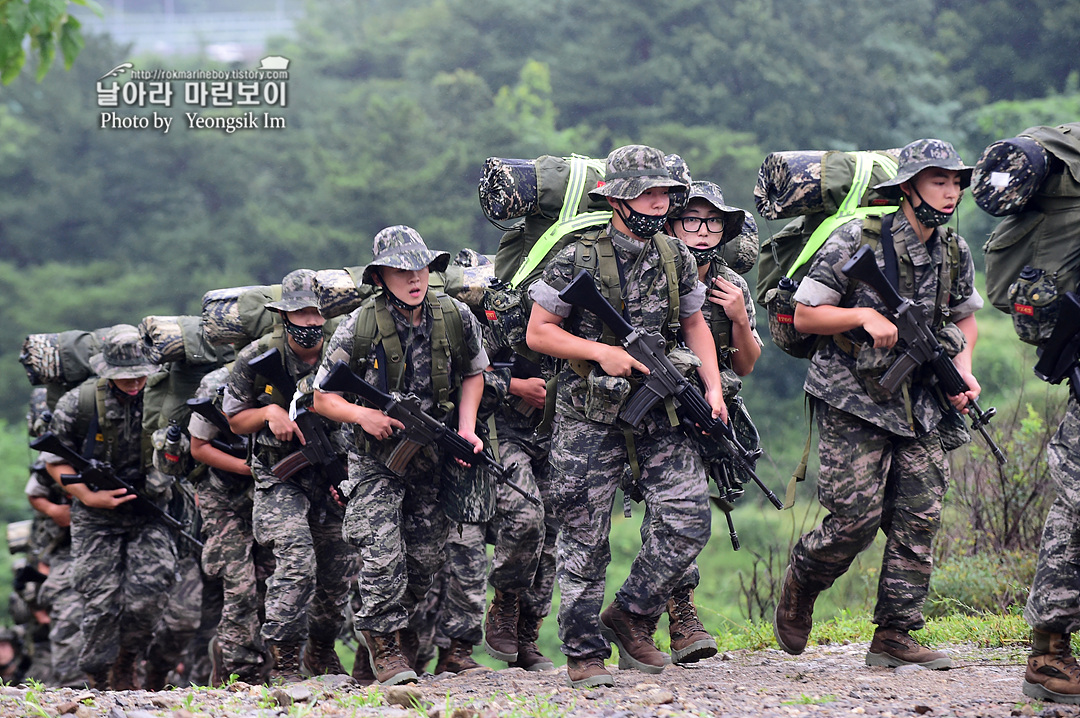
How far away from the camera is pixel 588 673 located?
5.52 meters

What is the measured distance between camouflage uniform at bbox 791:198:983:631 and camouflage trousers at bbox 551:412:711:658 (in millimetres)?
688

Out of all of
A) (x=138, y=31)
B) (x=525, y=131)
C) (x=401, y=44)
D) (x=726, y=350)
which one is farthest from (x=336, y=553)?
(x=138, y=31)

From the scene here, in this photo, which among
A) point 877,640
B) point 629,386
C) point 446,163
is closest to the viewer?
point 629,386

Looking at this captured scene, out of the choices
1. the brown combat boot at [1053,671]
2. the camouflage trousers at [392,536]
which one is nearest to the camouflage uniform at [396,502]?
the camouflage trousers at [392,536]

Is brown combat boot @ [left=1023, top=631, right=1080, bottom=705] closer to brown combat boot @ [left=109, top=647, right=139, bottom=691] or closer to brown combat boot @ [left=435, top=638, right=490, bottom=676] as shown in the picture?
brown combat boot @ [left=435, top=638, right=490, bottom=676]

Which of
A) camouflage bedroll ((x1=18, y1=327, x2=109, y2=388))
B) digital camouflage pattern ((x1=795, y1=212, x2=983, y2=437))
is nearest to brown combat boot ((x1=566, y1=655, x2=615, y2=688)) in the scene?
digital camouflage pattern ((x1=795, y1=212, x2=983, y2=437))

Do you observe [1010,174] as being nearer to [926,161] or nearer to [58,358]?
[926,161]

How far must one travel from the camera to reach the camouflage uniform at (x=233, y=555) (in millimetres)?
7645

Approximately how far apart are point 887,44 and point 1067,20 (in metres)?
6.02

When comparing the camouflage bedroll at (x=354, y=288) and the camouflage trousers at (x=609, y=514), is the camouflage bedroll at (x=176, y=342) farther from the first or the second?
the camouflage trousers at (x=609, y=514)

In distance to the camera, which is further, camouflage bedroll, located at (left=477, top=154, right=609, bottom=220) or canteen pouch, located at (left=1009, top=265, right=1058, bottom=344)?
camouflage bedroll, located at (left=477, top=154, right=609, bottom=220)

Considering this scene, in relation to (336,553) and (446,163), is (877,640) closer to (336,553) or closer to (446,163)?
(336,553)

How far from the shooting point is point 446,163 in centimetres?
3412

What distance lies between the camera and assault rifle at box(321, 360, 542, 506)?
6.03 meters
